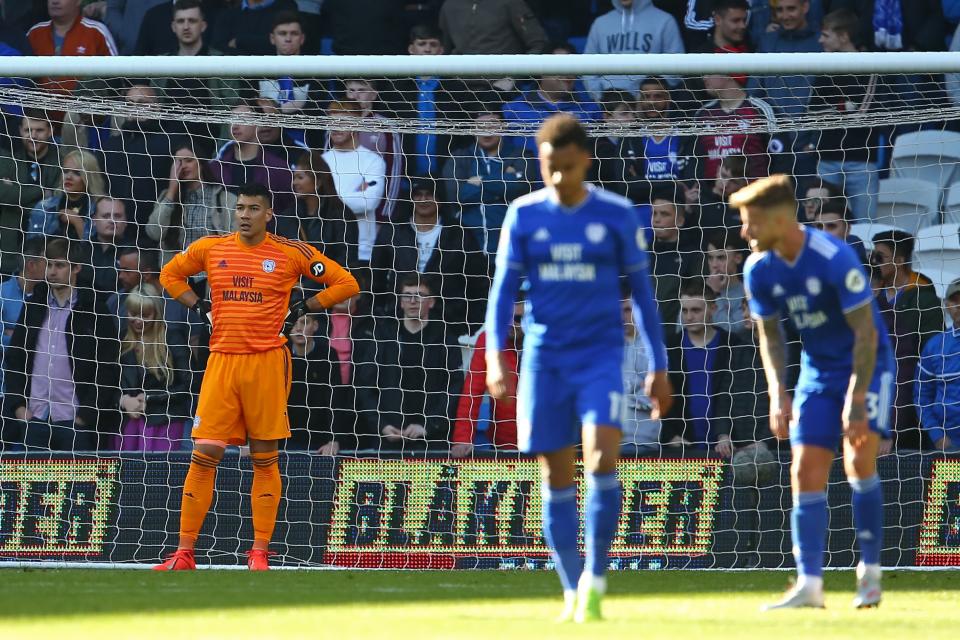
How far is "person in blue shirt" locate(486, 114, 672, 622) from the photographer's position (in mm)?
5508

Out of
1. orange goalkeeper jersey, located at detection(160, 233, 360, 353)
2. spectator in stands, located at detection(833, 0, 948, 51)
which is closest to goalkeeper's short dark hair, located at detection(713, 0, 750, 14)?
spectator in stands, located at detection(833, 0, 948, 51)

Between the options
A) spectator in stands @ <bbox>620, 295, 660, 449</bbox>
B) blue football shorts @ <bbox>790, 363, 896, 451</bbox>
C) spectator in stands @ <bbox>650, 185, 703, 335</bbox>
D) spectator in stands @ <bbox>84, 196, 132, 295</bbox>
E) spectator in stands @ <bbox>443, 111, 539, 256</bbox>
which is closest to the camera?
blue football shorts @ <bbox>790, 363, 896, 451</bbox>

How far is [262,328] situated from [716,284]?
126 inches

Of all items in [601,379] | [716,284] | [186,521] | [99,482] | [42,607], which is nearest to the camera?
[601,379]

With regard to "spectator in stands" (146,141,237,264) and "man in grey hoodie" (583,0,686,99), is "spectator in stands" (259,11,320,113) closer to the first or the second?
"spectator in stands" (146,141,237,264)

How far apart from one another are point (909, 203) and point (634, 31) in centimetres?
265

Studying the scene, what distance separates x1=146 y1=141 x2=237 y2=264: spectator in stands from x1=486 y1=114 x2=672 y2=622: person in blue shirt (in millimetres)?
5401

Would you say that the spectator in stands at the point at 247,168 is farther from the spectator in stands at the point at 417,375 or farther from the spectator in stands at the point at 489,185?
the spectator in stands at the point at 417,375

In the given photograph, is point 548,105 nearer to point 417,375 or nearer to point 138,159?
point 417,375

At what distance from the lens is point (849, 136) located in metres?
11.2

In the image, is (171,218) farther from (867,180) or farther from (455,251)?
(867,180)

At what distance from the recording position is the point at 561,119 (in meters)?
5.54

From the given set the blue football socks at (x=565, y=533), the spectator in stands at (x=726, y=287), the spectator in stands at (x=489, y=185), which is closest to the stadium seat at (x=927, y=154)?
the spectator in stands at (x=726, y=287)

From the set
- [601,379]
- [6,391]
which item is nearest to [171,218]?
[6,391]
